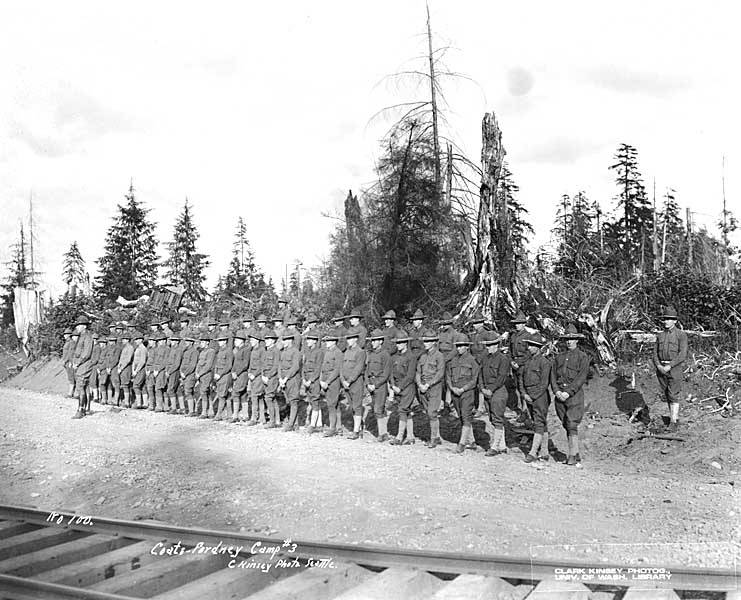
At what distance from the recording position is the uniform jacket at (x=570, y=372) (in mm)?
8820

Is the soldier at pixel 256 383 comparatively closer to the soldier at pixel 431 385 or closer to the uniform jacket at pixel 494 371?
the soldier at pixel 431 385

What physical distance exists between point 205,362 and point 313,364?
3.35m

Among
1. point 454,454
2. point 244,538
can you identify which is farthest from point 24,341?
point 244,538

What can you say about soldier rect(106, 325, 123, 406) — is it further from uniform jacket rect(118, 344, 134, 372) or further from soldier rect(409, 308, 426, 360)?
soldier rect(409, 308, 426, 360)

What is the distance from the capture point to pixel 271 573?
460 centimetres

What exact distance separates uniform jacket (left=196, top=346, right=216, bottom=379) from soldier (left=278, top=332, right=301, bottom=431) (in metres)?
2.33

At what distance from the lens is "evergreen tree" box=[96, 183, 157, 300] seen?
33.2 meters

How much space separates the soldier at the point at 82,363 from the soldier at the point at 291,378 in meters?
5.10

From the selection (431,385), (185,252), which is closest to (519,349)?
(431,385)

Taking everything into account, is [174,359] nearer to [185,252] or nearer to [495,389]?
[495,389]

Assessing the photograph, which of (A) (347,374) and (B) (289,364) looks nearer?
(A) (347,374)

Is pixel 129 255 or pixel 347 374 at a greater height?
pixel 129 255

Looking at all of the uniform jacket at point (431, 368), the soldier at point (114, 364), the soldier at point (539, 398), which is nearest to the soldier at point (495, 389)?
the soldier at point (539, 398)

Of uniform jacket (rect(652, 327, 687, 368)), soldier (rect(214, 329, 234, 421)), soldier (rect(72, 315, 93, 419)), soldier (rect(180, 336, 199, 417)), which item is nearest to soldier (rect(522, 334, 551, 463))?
uniform jacket (rect(652, 327, 687, 368))
